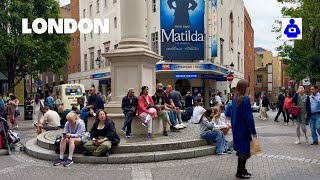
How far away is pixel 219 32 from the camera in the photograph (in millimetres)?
36438

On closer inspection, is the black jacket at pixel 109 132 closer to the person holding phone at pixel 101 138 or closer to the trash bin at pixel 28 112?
the person holding phone at pixel 101 138

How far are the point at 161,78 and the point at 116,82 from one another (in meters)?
21.1

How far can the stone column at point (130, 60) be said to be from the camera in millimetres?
11195

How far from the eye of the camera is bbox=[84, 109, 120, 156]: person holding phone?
8.59 m

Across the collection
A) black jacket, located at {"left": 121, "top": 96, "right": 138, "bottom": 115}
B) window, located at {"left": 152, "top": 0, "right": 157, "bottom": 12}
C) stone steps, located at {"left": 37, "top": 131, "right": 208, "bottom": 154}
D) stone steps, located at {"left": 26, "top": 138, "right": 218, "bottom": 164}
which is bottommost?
stone steps, located at {"left": 26, "top": 138, "right": 218, "bottom": 164}

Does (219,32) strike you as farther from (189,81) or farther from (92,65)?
(92,65)

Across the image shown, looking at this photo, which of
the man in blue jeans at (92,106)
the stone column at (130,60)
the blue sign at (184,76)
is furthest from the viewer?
the blue sign at (184,76)

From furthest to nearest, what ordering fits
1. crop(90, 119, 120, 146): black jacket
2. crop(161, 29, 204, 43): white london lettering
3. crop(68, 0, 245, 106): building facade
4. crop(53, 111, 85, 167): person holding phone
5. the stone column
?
crop(68, 0, 245, 106): building facade → crop(161, 29, 204, 43): white london lettering → the stone column → crop(90, 119, 120, 146): black jacket → crop(53, 111, 85, 167): person holding phone

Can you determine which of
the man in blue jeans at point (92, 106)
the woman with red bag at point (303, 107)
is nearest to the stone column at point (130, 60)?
the man in blue jeans at point (92, 106)

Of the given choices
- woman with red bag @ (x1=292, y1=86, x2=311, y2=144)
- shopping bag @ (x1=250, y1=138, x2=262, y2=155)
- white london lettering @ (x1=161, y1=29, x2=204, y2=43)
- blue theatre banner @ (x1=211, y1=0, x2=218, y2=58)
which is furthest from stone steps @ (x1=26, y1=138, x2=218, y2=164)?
blue theatre banner @ (x1=211, y1=0, x2=218, y2=58)

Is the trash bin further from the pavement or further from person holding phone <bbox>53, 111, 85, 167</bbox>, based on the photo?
person holding phone <bbox>53, 111, 85, 167</bbox>

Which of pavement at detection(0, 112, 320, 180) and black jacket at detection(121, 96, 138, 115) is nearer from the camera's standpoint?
pavement at detection(0, 112, 320, 180)

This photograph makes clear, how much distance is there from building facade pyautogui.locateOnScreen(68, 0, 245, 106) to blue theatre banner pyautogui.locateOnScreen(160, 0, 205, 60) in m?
0.51

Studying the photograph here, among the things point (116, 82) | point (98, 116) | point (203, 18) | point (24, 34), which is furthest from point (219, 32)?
point (98, 116)
